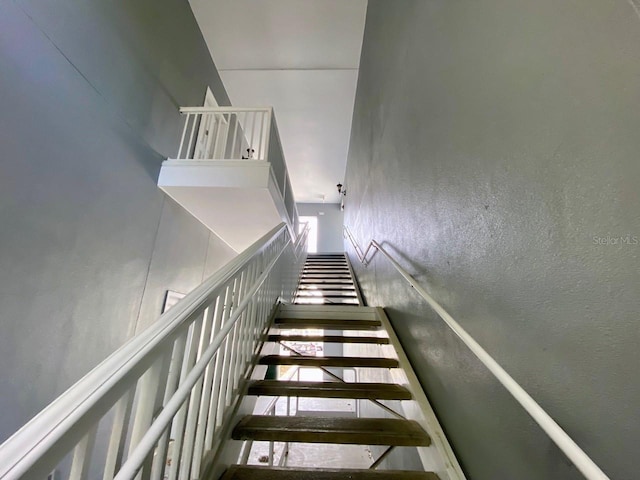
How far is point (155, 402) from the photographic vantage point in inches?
30.8

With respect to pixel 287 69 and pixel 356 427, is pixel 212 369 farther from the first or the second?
pixel 287 69

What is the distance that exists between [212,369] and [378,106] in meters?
2.85

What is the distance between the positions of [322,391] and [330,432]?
1.10ft

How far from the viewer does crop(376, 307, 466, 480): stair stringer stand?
117 centimetres

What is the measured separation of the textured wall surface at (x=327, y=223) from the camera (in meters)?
9.42

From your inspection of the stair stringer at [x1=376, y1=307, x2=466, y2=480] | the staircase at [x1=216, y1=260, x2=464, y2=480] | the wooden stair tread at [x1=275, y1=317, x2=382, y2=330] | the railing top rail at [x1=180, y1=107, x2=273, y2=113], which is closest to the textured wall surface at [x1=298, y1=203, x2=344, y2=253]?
the railing top rail at [x1=180, y1=107, x2=273, y2=113]

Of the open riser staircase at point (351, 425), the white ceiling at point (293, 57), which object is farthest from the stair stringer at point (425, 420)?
the white ceiling at point (293, 57)

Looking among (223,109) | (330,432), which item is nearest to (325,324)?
(330,432)

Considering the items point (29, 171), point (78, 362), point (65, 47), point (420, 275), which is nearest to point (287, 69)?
point (65, 47)

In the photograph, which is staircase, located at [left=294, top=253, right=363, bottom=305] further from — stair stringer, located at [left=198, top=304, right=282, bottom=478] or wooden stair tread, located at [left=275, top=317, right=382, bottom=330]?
stair stringer, located at [left=198, top=304, right=282, bottom=478]

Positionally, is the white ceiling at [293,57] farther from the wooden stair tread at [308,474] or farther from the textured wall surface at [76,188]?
the wooden stair tread at [308,474]

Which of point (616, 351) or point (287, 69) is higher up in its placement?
point (287, 69)

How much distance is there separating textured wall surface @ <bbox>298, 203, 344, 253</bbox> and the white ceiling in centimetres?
341

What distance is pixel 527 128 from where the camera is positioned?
2.60ft
